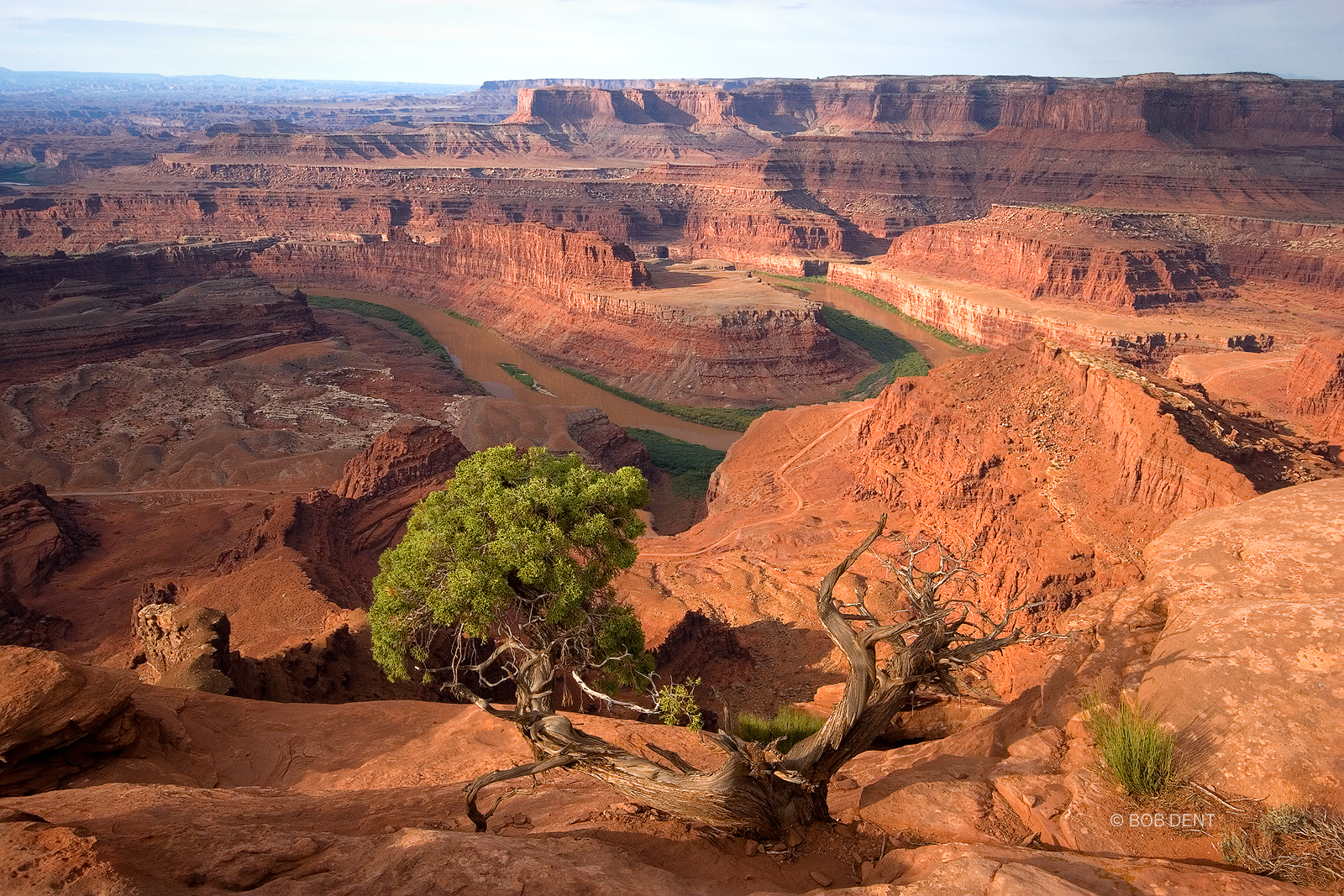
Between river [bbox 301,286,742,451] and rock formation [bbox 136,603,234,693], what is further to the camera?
river [bbox 301,286,742,451]

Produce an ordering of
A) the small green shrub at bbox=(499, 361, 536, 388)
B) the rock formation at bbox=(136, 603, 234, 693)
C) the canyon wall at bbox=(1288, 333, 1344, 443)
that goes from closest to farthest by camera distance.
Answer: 1. the rock formation at bbox=(136, 603, 234, 693)
2. the canyon wall at bbox=(1288, 333, 1344, 443)
3. the small green shrub at bbox=(499, 361, 536, 388)

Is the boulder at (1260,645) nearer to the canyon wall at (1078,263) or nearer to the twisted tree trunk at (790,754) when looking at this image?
the twisted tree trunk at (790,754)

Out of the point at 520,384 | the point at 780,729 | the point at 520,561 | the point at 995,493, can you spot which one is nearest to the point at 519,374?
the point at 520,384

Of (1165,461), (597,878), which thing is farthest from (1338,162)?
(597,878)

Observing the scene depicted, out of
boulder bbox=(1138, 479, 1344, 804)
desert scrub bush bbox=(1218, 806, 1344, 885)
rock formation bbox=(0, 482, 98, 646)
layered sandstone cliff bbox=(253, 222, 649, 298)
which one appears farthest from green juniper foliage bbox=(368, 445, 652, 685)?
layered sandstone cliff bbox=(253, 222, 649, 298)

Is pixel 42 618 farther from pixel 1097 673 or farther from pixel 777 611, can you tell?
pixel 1097 673

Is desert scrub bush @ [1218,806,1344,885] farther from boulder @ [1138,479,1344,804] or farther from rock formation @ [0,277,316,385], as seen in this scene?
rock formation @ [0,277,316,385]

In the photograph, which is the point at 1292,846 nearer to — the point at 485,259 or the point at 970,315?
the point at 970,315
